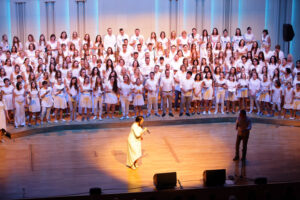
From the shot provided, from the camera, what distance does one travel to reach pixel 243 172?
727 centimetres

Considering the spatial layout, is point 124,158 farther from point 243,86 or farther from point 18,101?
point 243,86

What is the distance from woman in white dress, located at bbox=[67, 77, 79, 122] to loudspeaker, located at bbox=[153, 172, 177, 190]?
4860 millimetres

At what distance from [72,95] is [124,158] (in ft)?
9.91

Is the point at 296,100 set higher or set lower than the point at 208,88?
lower

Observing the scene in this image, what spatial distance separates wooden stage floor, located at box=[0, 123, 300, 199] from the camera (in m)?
6.83

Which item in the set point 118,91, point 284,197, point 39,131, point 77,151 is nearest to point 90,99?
point 118,91

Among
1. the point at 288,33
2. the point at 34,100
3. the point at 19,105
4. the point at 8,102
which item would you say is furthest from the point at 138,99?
the point at 288,33

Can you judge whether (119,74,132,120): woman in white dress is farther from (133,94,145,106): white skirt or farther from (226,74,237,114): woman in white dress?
(226,74,237,114): woman in white dress

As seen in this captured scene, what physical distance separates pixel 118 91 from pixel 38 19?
4.81 meters

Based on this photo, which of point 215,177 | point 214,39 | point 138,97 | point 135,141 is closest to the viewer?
point 215,177

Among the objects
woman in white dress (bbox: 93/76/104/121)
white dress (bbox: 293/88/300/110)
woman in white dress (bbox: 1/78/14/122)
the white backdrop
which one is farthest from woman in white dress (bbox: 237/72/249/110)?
woman in white dress (bbox: 1/78/14/122)

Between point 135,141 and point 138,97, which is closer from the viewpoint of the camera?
point 135,141

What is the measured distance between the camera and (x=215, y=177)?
629cm

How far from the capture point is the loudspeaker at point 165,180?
20.1 ft
